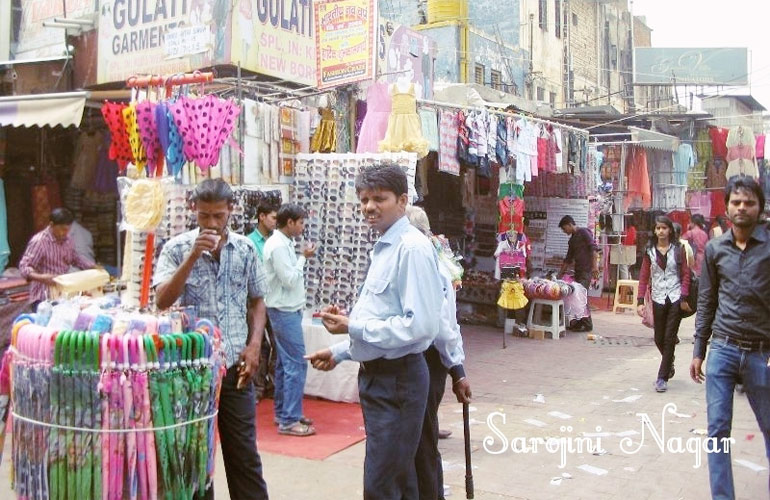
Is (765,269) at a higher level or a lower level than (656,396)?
higher

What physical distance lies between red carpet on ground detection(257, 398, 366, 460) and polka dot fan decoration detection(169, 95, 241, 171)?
2.29 m

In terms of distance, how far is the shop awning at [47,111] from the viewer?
7.28 metres

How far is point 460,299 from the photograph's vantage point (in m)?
12.7

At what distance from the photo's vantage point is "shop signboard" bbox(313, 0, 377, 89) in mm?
7375

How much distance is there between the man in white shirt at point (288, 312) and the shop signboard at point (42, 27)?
202 inches

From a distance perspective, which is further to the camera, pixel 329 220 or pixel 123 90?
pixel 123 90

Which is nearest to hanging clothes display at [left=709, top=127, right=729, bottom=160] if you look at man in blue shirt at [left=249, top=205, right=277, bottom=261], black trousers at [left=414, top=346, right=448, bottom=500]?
man in blue shirt at [left=249, top=205, right=277, bottom=261]

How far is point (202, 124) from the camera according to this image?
4641 millimetres

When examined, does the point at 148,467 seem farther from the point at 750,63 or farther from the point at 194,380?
the point at 750,63

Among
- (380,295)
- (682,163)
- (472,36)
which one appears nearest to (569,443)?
(380,295)

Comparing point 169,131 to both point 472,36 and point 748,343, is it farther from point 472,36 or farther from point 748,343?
point 472,36

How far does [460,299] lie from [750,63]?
67.9 feet

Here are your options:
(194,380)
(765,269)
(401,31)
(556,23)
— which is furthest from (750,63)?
(194,380)

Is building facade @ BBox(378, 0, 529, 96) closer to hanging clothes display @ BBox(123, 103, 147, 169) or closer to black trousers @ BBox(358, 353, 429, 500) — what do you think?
hanging clothes display @ BBox(123, 103, 147, 169)
